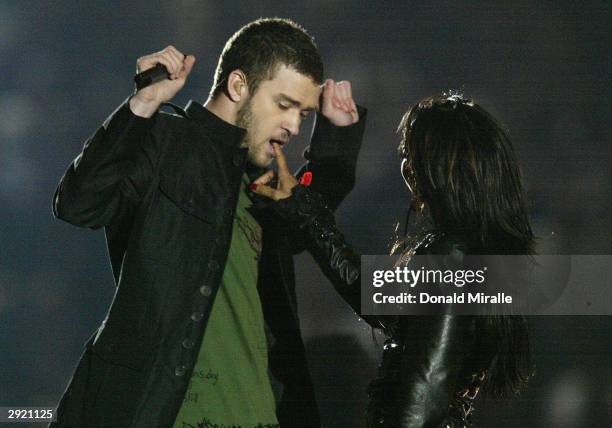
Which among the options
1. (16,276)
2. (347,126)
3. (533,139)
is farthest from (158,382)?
(533,139)

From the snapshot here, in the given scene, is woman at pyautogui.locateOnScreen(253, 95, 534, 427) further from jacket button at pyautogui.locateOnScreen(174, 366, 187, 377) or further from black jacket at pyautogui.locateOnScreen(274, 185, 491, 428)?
jacket button at pyautogui.locateOnScreen(174, 366, 187, 377)

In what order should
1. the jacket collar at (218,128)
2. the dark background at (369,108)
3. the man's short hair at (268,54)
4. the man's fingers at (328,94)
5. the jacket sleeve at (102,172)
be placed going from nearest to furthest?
1. the jacket sleeve at (102,172)
2. the jacket collar at (218,128)
3. the man's short hair at (268,54)
4. the man's fingers at (328,94)
5. the dark background at (369,108)

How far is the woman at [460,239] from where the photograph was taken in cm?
148

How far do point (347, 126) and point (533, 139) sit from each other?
30.0 inches

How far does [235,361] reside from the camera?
1723 millimetres

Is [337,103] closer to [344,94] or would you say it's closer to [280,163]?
[344,94]

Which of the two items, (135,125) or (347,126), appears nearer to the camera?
(135,125)

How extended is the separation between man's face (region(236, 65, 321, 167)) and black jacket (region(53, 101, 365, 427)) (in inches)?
3.2

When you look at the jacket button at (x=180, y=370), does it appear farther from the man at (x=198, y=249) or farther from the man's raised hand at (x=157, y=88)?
the man's raised hand at (x=157, y=88)

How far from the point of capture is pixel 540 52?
2.69m

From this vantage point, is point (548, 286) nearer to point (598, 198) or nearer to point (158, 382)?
point (158, 382)

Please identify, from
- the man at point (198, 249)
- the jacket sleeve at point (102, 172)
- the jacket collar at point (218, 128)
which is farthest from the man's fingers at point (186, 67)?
the jacket collar at point (218, 128)

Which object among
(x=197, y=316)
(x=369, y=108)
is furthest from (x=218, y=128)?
(x=369, y=108)

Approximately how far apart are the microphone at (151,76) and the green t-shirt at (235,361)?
42 cm
